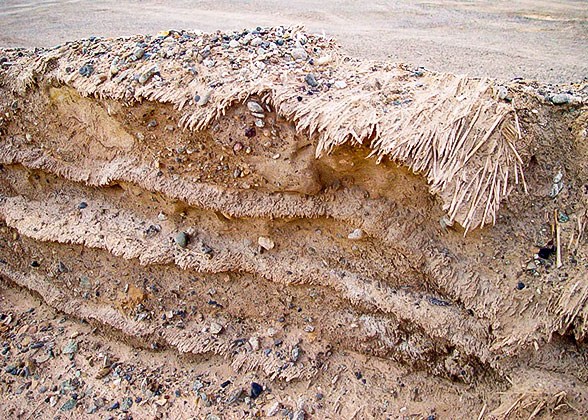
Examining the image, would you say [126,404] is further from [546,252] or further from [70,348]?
[546,252]

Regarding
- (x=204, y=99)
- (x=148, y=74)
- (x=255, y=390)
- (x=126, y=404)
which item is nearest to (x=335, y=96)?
(x=204, y=99)

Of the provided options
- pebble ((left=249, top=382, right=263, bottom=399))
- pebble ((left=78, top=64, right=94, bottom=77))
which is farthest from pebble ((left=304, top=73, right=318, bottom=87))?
pebble ((left=249, top=382, right=263, bottom=399))

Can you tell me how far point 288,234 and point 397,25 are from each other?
3674 millimetres

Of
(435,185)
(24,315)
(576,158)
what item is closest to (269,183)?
(435,185)

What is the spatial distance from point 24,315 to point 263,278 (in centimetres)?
163

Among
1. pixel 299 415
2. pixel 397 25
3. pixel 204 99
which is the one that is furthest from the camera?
pixel 397 25

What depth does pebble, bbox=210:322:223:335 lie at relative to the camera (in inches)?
89.5

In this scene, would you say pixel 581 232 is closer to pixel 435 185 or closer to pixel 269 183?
pixel 435 185

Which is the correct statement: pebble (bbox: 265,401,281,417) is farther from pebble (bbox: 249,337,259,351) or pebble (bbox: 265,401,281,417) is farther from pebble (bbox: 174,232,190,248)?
pebble (bbox: 174,232,190,248)

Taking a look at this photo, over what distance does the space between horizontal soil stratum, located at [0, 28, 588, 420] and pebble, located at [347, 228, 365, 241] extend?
0.06 feet

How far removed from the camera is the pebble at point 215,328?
2.27 meters

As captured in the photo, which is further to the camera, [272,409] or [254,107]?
[272,409]

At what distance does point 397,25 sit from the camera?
4863 millimetres

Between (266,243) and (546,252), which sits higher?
(546,252)
